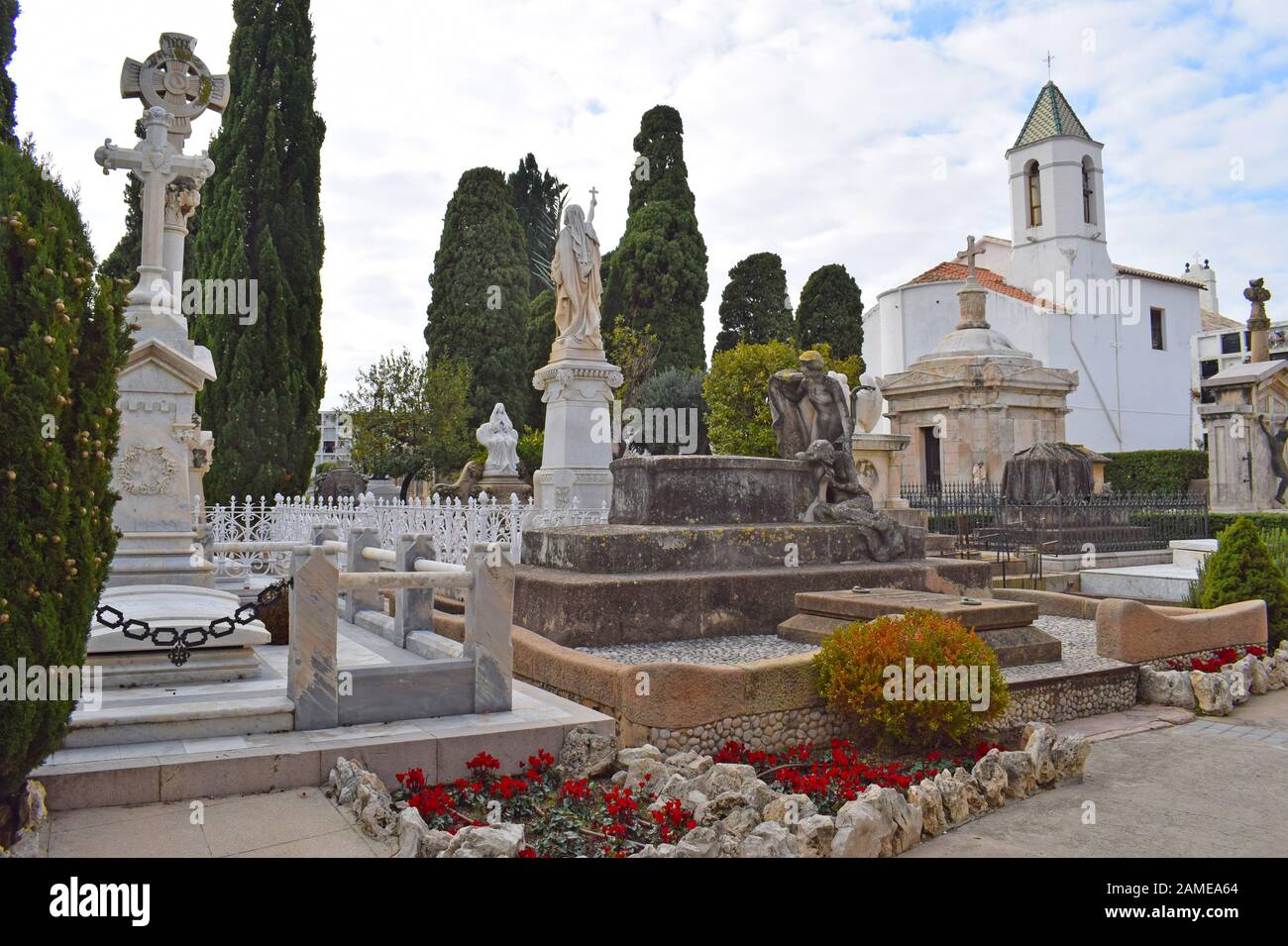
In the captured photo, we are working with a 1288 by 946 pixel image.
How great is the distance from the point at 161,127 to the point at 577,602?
18.4 feet

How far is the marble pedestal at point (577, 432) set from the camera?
16344 millimetres

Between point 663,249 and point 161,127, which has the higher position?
point 663,249

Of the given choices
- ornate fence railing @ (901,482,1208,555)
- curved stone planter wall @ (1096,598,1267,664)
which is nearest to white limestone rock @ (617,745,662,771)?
curved stone planter wall @ (1096,598,1267,664)

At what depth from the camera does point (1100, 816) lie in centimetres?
495

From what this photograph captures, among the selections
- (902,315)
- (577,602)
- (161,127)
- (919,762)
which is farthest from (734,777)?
(902,315)

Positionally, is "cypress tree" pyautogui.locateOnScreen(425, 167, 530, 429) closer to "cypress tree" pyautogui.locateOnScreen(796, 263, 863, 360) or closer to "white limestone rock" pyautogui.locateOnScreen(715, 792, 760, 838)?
"cypress tree" pyautogui.locateOnScreen(796, 263, 863, 360)

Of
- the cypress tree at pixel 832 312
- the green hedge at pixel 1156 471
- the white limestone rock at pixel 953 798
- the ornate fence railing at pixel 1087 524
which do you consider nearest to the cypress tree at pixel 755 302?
the cypress tree at pixel 832 312

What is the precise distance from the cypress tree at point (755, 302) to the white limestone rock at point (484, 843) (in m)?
38.3

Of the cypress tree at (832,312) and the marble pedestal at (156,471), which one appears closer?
the marble pedestal at (156,471)

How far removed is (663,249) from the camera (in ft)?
127

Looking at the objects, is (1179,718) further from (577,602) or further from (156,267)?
(156,267)

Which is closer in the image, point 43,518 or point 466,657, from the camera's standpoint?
point 43,518

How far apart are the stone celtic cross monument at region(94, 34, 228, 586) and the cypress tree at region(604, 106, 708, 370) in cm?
3024

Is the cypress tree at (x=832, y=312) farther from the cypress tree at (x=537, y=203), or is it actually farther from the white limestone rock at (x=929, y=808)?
the white limestone rock at (x=929, y=808)
